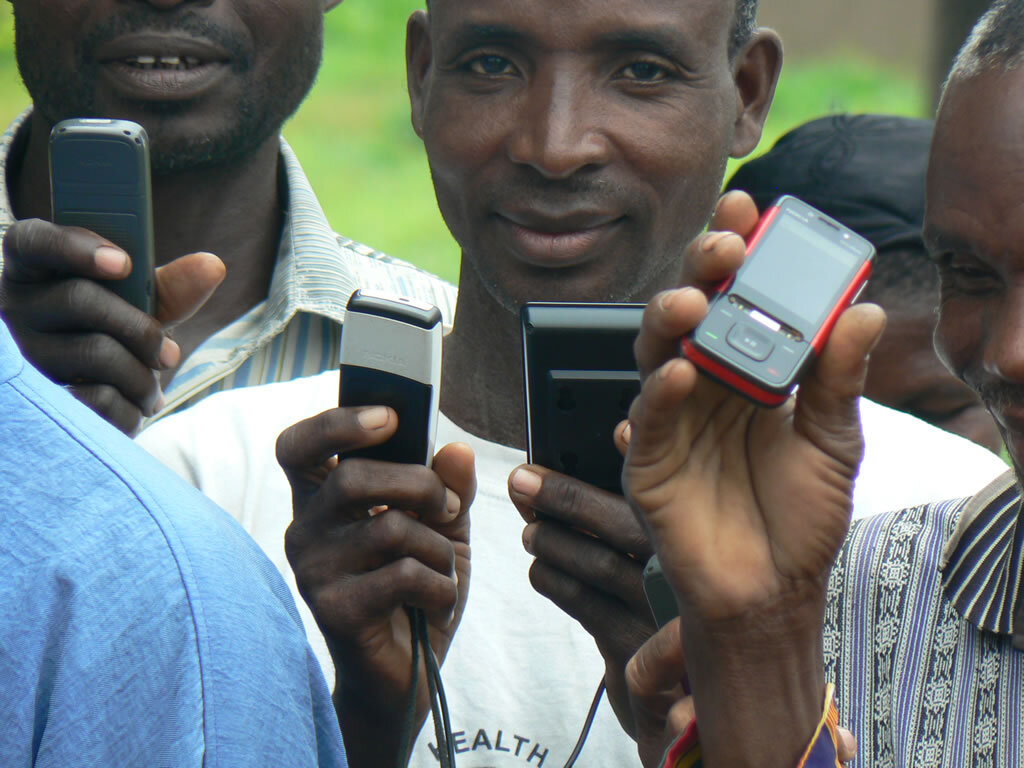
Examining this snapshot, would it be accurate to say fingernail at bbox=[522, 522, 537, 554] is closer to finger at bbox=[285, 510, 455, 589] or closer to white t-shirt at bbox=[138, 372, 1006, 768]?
finger at bbox=[285, 510, 455, 589]

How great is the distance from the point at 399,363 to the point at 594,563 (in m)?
0.32

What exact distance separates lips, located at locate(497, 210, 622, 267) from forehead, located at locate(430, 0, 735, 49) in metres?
0.26

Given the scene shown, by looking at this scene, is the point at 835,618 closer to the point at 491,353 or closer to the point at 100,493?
the point at 491,353

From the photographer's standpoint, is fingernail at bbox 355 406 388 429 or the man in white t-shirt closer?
fingernail at bbox 355 406 388 429

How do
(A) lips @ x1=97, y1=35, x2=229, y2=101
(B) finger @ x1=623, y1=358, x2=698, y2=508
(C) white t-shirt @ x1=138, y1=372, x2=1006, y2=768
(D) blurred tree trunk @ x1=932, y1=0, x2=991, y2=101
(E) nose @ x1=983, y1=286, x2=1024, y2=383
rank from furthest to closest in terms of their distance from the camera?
(D) blurred tree trunk @ x1=932, y1=0, x2=991, y2=101
(A) lips @ x1=97, y1=35, x2=229, y2=101
(C) white t-shirt @ x1=138, y1=372, x2=1006, y2=768
(E) nose @ x1=983, y1=286, x2=1024, y2=383
(B) finger @ x1=623, y1=358, x2=698, y2=508

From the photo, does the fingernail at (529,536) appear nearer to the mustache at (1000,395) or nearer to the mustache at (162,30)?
the mustache at (1000,395)

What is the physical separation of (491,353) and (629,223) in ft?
0.96

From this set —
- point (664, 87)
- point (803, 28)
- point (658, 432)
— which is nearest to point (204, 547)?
point (658, 432)

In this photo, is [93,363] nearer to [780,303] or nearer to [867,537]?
[780,303]

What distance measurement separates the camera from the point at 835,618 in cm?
178

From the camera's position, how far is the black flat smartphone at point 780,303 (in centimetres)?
122

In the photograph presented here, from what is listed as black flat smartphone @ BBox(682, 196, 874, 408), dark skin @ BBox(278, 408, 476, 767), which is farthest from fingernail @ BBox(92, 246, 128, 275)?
black flat smartphone @ BBox(682, 196, 874, 408)

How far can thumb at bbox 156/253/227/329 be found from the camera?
5.91 ft

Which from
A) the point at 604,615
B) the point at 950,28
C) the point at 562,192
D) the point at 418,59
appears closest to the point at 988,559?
the point at 604,615
